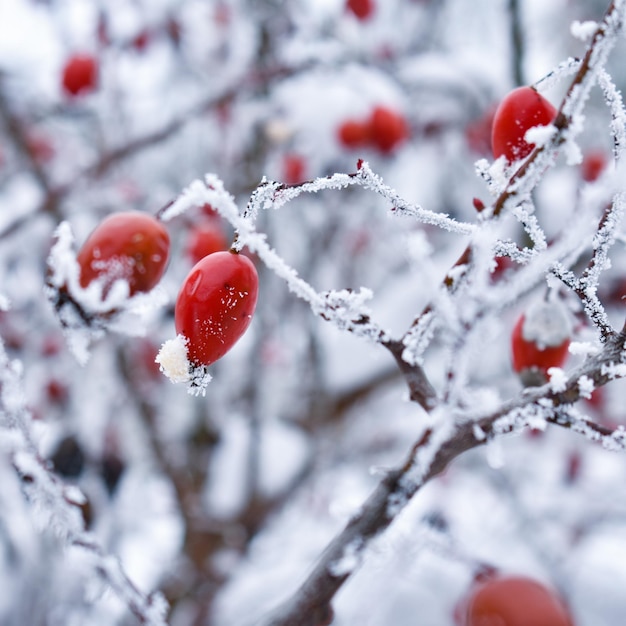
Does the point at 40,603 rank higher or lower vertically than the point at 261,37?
lower

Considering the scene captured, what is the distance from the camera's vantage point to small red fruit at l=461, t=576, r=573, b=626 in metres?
0.54

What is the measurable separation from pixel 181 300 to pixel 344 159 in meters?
1.81

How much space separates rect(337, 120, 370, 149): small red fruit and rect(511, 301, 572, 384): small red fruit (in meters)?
1.30

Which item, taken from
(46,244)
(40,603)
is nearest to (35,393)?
(46,244)

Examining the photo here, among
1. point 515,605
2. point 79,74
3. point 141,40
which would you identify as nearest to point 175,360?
point 515,605

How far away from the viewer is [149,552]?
100 inches

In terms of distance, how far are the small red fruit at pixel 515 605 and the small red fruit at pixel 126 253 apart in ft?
1.42

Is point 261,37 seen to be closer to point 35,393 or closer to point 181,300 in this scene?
point 35,393

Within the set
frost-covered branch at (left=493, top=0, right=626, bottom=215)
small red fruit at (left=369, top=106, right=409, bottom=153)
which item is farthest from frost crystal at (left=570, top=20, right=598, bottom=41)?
small red fruit at (left=369, top=106, right=409, bottom=153)

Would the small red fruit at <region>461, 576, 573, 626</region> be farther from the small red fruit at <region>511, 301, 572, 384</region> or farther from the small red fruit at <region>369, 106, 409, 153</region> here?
the small red fruit at <region>369, 106, 409, 153</region>

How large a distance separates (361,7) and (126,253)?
192cm

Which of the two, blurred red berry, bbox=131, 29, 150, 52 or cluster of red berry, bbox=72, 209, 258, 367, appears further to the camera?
blurred red berry, bbox=131, 29, 150, 52

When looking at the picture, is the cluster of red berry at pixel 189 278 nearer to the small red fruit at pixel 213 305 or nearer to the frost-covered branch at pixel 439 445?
the small red fruit at pixel 213 305

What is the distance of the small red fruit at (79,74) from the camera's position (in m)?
1.76
